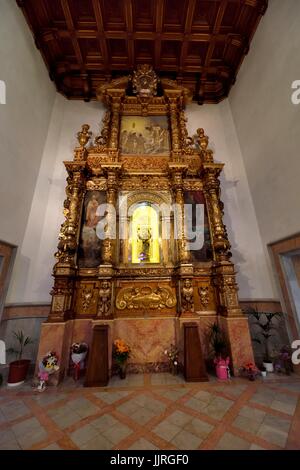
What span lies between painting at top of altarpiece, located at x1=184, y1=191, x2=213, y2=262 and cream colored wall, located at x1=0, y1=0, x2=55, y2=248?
4978 millimetres

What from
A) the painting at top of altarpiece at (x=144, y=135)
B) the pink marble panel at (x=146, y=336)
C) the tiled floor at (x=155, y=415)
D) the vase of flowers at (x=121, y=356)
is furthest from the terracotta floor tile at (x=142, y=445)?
the painting at top of altarpiece at (x=144, y=135)

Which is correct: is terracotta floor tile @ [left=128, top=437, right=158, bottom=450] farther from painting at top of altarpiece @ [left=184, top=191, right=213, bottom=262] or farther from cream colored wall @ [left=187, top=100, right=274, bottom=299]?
cream colored wall @ [left=187, top=100, right=274, bottom=299]

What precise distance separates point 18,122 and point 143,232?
4.80 metres

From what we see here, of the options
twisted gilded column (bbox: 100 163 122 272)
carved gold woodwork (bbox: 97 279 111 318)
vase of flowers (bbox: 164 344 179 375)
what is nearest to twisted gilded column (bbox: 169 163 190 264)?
twisted gilded column (bbox: 100 163 122 272)

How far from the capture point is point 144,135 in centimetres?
718

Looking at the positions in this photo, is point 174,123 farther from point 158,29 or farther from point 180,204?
point 180,204

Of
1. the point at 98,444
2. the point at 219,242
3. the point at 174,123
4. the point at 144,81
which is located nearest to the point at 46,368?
the point at 98,444

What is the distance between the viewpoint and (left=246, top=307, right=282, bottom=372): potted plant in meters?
4.78

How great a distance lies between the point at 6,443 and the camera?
251cm

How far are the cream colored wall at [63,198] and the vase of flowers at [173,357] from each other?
8.85 feet

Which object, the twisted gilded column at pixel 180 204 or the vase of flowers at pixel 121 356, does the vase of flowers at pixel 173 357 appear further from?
the twisted gilded column at pixel 180 204

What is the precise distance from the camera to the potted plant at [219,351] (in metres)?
4.27

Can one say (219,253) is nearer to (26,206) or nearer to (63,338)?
(63,338)
